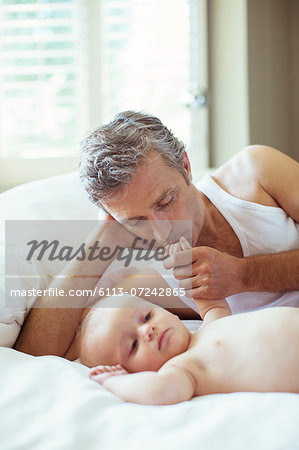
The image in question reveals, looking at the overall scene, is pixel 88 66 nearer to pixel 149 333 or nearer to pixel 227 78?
pixel 227 78

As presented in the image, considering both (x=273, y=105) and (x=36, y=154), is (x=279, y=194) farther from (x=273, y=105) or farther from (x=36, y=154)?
(x=36, y=154)

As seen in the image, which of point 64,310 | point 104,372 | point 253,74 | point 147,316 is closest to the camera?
point 104,372

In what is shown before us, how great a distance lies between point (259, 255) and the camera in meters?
1.63

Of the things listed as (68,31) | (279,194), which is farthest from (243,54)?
(279,194)

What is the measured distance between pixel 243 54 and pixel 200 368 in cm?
229

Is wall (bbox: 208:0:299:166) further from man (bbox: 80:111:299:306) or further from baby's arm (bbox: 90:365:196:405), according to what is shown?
baby's arm (bbox: 90:365:196:405)

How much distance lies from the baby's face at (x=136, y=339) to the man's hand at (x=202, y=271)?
6.8 inches

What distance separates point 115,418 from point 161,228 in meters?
0.63

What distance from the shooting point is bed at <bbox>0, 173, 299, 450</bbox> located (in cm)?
86

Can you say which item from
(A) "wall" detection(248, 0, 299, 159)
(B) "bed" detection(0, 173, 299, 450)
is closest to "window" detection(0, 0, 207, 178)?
(A) "wall" detection(248, 0, 299, 159)

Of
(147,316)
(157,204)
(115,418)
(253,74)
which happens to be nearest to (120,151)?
(157,204)

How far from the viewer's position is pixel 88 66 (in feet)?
10.6

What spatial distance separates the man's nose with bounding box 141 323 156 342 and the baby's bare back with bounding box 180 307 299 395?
0.09 meters

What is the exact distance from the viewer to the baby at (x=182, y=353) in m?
1.08
